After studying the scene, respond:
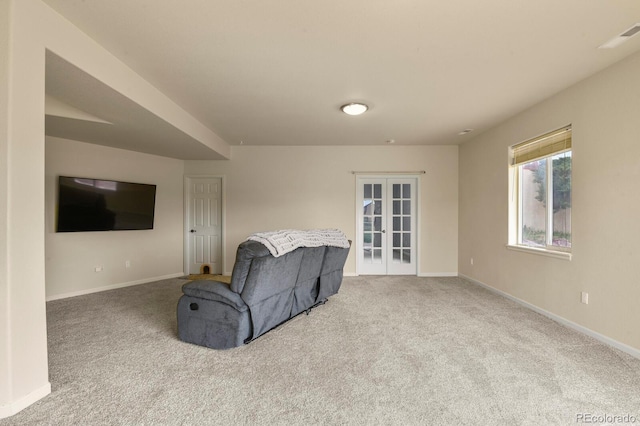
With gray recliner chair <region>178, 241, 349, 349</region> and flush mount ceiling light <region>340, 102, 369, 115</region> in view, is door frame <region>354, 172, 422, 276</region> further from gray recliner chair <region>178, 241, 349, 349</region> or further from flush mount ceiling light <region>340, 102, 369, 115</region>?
gray recliner chair <region>178, 241, 349, 349</region>

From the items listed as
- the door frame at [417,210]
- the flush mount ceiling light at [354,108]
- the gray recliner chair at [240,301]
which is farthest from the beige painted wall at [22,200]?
the door frame at [417,210]

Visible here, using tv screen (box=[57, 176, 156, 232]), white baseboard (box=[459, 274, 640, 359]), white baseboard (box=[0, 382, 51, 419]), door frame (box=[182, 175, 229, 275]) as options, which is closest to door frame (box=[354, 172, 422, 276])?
white baseboard (box=[459, 274, 640, 359])

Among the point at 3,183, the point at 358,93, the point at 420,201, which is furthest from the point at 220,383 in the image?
the point at 420,201

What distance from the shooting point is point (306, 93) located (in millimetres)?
3033

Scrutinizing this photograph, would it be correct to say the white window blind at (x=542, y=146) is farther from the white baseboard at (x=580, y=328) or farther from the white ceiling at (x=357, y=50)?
the white baseboard at (x=580, y=328)

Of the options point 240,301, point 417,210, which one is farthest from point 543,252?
point 240,301

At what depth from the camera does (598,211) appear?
2635 mm

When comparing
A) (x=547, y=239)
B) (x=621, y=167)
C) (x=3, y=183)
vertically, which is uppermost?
(x=621, y=167)

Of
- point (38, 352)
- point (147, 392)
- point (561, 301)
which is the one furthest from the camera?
point (561, 301)

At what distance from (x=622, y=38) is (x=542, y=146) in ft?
4.82

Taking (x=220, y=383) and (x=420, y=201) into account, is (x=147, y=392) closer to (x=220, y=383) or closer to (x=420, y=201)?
(x=220, y=383)

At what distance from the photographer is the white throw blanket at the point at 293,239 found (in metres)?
2.47

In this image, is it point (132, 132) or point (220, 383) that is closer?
point (220, 383)

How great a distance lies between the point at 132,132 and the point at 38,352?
9.28ft
